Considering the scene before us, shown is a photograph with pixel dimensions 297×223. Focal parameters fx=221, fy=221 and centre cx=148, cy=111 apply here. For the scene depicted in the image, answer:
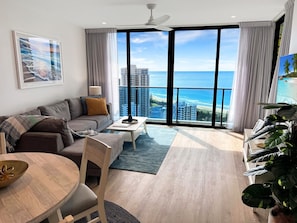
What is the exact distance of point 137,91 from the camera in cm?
602

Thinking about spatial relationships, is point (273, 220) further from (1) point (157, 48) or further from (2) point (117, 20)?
(1) point (157, 48)

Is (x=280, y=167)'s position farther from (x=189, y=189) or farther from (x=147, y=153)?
(x=147, y=153)

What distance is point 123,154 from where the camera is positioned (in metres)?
3.73

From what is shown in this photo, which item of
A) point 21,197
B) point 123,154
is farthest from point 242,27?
point 21,197

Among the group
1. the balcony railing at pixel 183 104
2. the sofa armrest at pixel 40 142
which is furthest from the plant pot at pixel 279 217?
the balcony railing at pixel 183 104

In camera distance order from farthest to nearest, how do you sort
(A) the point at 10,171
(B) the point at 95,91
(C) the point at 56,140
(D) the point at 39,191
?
(B) the point at 95,91 < (C) the point at 56,140 < (A) the point at 10,171 < (D) the point at 39,191

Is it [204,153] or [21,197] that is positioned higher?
[21,197]

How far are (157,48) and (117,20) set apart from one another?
4.71 ft

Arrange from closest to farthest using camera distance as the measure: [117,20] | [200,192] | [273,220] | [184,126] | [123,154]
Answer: [273,220] < [200,192] < [123,154] < [117,20] < [184,126]

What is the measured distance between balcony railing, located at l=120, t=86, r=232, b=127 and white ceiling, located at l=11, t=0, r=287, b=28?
1677 mm

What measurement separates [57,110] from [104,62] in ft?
6.64

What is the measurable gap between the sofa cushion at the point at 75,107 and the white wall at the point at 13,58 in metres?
0.29

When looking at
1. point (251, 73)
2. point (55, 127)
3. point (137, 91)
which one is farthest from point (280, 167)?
point (137, 91)

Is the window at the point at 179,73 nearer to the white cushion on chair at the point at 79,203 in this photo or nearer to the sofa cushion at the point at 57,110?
the sofa cushion at the point at 57,110
